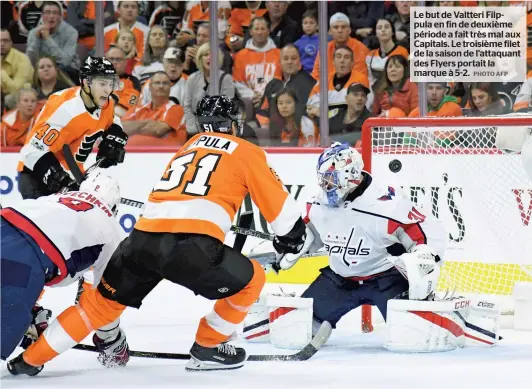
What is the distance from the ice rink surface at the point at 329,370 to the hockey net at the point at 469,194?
457 millimetres

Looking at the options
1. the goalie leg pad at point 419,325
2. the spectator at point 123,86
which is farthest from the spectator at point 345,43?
the goalie leg pad at point 419,325

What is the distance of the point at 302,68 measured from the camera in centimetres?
664

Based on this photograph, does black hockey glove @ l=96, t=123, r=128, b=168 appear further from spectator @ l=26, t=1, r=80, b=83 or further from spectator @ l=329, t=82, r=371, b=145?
spectator @ l=26, t=1, r=80, b=83

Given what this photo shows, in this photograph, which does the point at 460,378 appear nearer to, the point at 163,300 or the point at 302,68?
the point at 163,300

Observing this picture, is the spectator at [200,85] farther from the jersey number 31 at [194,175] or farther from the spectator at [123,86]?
the jersey number 31 at [194,175]

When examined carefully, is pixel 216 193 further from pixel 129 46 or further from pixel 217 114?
pixel 129 46

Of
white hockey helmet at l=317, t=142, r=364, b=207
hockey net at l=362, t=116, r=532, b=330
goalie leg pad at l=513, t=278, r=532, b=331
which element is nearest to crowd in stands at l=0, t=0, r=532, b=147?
hockey net at l=362, t=116, r=532, b=330

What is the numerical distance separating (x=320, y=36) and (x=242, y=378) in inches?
126

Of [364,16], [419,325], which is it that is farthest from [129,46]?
[419,325]

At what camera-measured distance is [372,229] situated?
4.33 meters

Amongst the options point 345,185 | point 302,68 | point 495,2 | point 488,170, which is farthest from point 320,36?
point 345,185

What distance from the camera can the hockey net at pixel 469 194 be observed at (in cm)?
→ 500

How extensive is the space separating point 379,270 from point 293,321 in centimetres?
39

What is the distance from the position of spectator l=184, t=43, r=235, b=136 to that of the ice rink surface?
234cm
